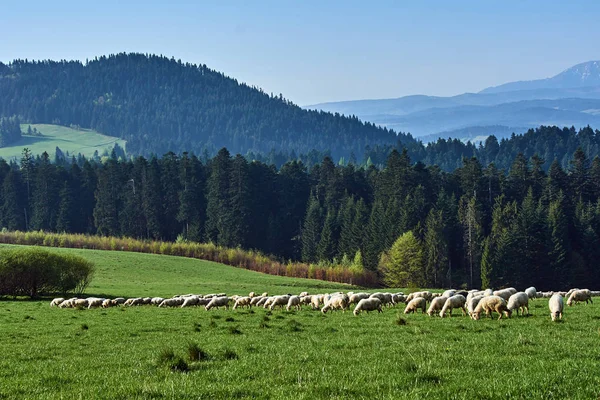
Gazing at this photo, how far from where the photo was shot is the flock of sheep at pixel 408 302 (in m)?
28.9

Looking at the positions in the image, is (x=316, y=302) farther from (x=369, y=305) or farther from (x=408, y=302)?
(x=408, y=302)

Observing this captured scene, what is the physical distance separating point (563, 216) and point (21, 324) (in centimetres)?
9882

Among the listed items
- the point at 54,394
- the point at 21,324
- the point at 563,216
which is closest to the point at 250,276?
the point at 563,216

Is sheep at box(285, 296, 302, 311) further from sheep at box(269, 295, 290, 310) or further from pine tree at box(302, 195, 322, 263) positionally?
pine tree at box(302, 195, 322, 263)

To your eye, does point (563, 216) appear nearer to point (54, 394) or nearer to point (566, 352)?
point (566, 352)

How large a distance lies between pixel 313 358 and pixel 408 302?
20.0m

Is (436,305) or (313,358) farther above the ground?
(313,358)

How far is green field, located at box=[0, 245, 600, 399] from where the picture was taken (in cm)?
1316

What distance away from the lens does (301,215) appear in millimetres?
154875

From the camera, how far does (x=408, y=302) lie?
36594 mm

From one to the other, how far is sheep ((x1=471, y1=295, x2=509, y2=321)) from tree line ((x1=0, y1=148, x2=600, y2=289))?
75.8 meters

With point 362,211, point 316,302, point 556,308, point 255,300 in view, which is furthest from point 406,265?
point 556,308

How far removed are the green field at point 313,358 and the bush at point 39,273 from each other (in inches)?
1196

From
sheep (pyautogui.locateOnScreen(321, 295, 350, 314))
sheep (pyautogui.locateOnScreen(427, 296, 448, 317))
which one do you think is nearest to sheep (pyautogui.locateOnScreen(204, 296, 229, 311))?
sheep (pyautogui.locateOnScreen(321, 295, 350, 314))
